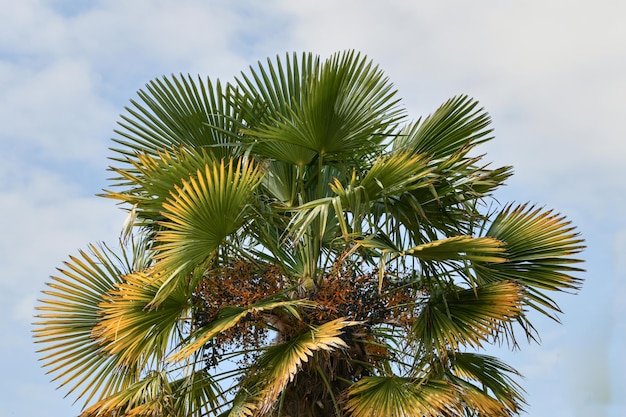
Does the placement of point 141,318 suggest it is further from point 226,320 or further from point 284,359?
point 284,359

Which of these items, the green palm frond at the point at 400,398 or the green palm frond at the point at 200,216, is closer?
the green palm frond at the point at 400,398

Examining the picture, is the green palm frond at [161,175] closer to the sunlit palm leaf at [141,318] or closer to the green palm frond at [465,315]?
the sunlit palm leaf at [141,318]

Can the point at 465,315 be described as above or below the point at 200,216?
below

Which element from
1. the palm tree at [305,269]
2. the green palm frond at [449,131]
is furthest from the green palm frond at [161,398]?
the green palm frond at [449,131]

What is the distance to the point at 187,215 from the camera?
263 inches

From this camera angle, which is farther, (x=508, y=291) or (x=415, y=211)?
(x=415, y=211)

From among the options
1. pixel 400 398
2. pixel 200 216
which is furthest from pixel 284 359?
pixel 200 216

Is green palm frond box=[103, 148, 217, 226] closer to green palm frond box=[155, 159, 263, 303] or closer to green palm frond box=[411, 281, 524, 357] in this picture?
green palm frond box=[155, 159, 263, 303]

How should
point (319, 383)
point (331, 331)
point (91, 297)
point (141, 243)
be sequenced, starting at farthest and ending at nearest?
point (141, 243) < point (91, 297) < point (319, 383) < point (331, 331)

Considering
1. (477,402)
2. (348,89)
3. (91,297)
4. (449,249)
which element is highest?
(348,89)

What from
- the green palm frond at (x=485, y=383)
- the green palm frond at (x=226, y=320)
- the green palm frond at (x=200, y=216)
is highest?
the green palm frond at (x=200, y=216)

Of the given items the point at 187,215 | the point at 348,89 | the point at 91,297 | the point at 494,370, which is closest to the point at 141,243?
the point at 91,297

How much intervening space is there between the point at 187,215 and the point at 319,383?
1630mm

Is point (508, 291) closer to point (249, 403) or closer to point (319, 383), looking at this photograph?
point (319, 383)
